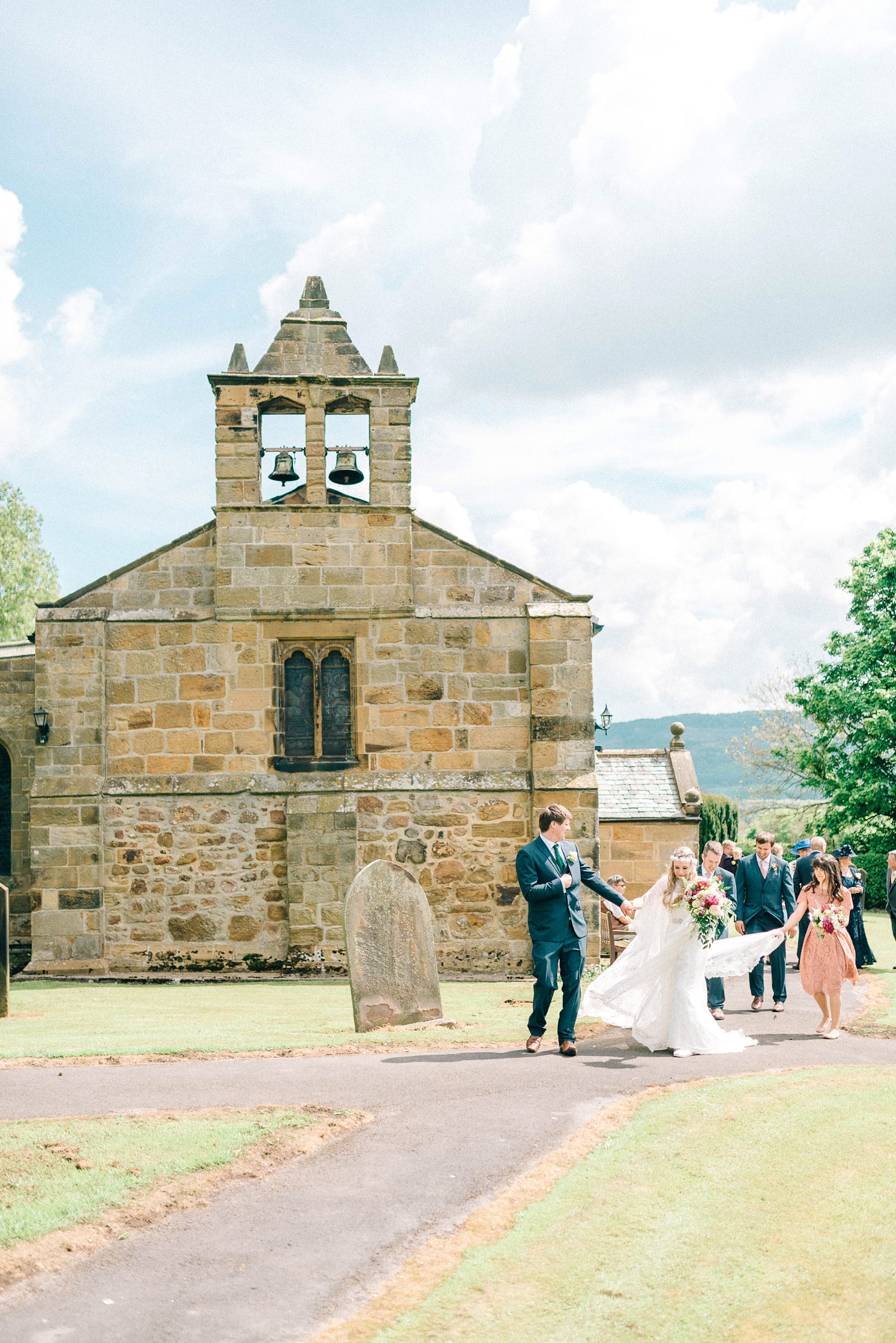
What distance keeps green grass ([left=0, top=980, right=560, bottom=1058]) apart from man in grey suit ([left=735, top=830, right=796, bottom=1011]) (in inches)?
88.7

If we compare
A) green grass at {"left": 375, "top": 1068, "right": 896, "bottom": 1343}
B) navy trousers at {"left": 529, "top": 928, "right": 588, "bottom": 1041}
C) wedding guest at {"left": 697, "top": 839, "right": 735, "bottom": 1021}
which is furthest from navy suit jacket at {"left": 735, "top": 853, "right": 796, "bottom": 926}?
green grass at {"left": 375, "top": 1068, "right": 896, "bottom": 1343}

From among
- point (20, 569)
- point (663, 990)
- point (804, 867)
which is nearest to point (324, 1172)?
point (663, 990)

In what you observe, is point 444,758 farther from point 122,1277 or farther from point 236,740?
point 122,1277

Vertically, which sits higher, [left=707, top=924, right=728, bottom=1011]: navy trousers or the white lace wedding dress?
the white lace wedding dress

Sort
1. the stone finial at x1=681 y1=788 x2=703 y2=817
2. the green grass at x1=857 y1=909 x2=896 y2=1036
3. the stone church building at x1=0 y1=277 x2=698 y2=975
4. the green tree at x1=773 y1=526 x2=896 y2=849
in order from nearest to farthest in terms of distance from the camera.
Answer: the green grass at x1=857 y1=909 x2=896 y2=1036 → the stone church building at x1=0 y1=277 x2=698 y2=975 → the stone finial at x1=681 y1=788 x2=703 y2=817 → the green tree at x1=773 y1=526 x2=896 y2=849

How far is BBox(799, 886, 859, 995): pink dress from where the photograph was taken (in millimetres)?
10531

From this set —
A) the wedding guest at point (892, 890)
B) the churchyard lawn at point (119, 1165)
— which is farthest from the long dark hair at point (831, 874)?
the wedding guest at point (892, 890)

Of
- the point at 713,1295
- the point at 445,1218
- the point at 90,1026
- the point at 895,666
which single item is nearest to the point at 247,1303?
the point at 445,1218

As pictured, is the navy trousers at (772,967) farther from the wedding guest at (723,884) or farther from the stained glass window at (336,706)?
the stained glass window at (336,706)

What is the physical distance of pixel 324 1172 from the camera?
603 centimetres

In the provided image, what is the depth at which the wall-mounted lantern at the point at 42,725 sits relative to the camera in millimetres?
16953

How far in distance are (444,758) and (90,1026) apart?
7.04 meters

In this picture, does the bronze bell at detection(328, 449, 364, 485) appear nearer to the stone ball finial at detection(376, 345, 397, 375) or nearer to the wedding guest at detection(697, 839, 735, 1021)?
the stone ball finial at detection(376, 345, 397, 375)

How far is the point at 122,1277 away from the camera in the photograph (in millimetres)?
4785
